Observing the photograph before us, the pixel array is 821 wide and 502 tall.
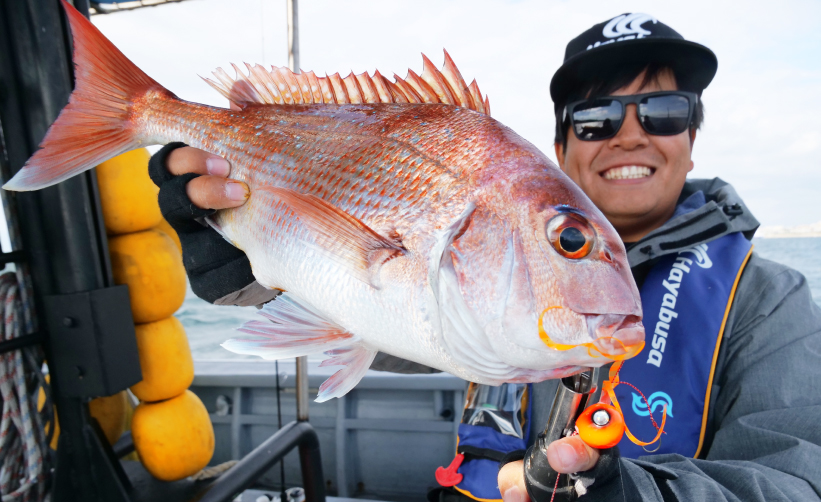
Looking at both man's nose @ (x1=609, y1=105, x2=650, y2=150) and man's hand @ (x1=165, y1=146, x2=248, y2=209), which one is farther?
man's nose @ (x1=609, y1=105, x2=650, y2=150)

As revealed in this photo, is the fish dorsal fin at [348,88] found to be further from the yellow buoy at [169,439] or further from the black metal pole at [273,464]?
the yellow buoy at [169,439]

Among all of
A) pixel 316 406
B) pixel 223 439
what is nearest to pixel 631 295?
pixel 316 406

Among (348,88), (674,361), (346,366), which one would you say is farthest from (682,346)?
(348,88)

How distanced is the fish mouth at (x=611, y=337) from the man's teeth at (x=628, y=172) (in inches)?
50.9

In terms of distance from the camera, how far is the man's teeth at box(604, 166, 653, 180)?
175 centimetres

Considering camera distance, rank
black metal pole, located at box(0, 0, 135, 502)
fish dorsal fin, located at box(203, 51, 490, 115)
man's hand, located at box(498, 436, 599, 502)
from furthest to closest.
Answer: black metal pole, located at box(0, 0, 135, 502) < fish dorsal fin, located at box(203, 51, 490, 115) < man's hand, located at box(498, 436, 599, 502)

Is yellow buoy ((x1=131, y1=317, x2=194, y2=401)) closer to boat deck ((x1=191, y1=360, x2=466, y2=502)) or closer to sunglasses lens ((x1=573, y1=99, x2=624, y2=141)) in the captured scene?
boat deck ((x1=191, y1=360, x2=466, y2=502))

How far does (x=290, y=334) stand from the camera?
0.84m

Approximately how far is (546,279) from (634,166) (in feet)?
4.31

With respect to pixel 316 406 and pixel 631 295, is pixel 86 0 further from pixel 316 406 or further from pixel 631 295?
pixel 316 406

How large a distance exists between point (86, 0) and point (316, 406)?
8.16 feet

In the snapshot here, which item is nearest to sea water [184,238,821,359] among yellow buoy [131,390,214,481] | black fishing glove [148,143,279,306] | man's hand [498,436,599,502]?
yellow buoy [131,390,214,481]

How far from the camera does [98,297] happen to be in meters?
1.73

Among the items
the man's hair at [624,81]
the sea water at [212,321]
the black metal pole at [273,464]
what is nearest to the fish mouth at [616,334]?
the man's hair at [624,81]
